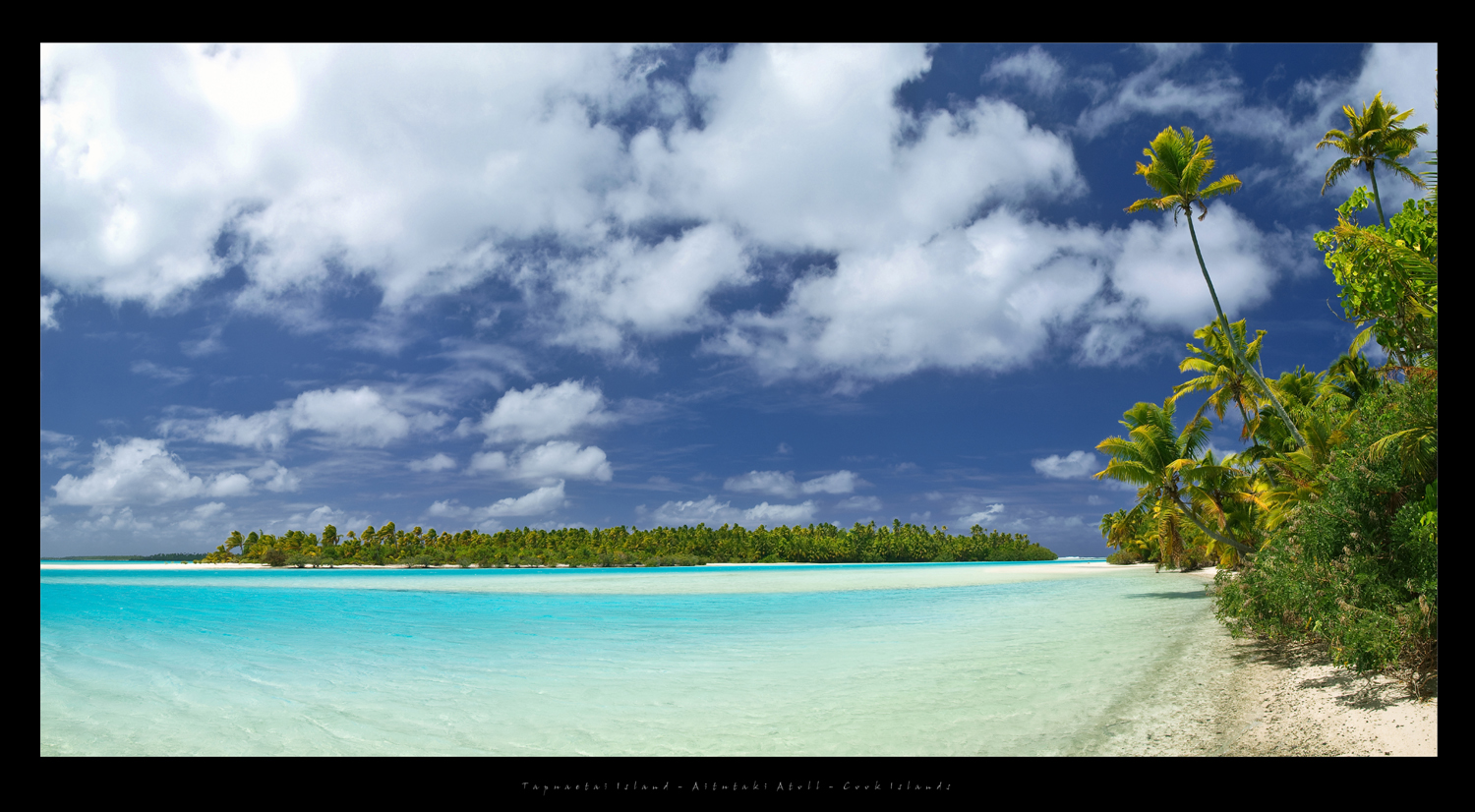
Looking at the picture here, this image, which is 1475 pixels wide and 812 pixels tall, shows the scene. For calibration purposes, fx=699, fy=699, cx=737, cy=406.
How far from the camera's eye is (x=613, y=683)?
360 inches

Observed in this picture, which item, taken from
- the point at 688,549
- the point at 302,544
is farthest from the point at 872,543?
the point at 302,544

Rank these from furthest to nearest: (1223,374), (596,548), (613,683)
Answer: (596,548), (1223,374), (613,683)

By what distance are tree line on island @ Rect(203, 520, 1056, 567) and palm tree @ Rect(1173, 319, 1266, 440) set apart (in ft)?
280

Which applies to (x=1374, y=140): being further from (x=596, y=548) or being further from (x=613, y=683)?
(x=596, y=548)

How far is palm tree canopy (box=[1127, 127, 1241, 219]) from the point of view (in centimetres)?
1323

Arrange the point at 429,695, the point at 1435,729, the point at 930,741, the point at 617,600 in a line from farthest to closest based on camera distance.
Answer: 1. the point at 617,600
2. the point at 429,695
3. the point at 930,741
4. the point at 1435,729

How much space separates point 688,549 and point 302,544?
51.6 m

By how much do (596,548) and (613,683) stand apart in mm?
92613

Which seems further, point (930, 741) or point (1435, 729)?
point (930, 741)

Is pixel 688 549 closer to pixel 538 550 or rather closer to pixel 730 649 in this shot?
pixel 538 550

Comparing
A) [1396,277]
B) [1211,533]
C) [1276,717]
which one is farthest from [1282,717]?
[1211,533]

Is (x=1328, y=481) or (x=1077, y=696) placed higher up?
(x=1328, y=481)

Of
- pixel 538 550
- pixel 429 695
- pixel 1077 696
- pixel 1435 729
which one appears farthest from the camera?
pixel 538 550

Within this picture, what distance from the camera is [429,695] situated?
8.66 m
